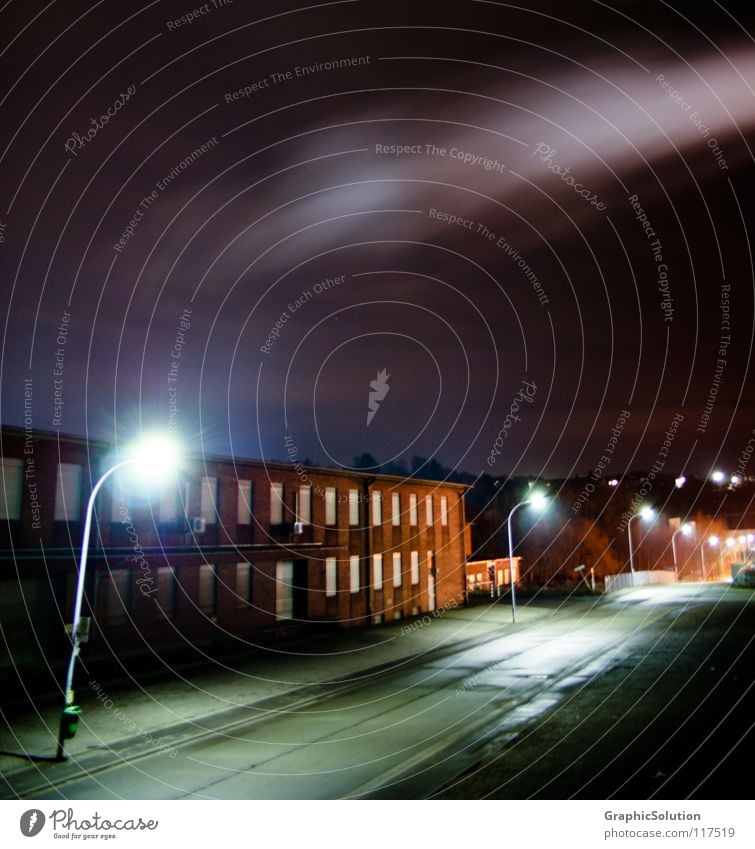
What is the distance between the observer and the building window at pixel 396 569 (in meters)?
37.4

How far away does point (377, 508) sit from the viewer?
3681 cm

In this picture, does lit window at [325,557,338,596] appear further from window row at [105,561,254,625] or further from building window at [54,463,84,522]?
building window at [54,463,84,522]

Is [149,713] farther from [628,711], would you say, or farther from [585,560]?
[585,560]

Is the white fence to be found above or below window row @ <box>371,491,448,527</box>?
below

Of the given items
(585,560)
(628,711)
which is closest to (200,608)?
(628,711)

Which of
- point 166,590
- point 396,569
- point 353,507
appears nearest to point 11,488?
point 166,590

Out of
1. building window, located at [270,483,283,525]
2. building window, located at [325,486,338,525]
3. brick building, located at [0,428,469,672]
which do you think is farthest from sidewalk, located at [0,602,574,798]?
building window, located at [270,483,283,525]

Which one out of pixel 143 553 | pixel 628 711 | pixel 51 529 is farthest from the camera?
pixel 143 553

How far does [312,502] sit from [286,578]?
4207 mm

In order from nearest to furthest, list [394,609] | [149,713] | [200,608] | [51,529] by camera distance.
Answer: [149,713], [51,529], [200,608], [394,609]

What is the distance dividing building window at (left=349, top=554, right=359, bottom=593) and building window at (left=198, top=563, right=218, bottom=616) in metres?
9.23

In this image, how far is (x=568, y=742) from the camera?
497 inches

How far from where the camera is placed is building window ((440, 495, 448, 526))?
41.8m
